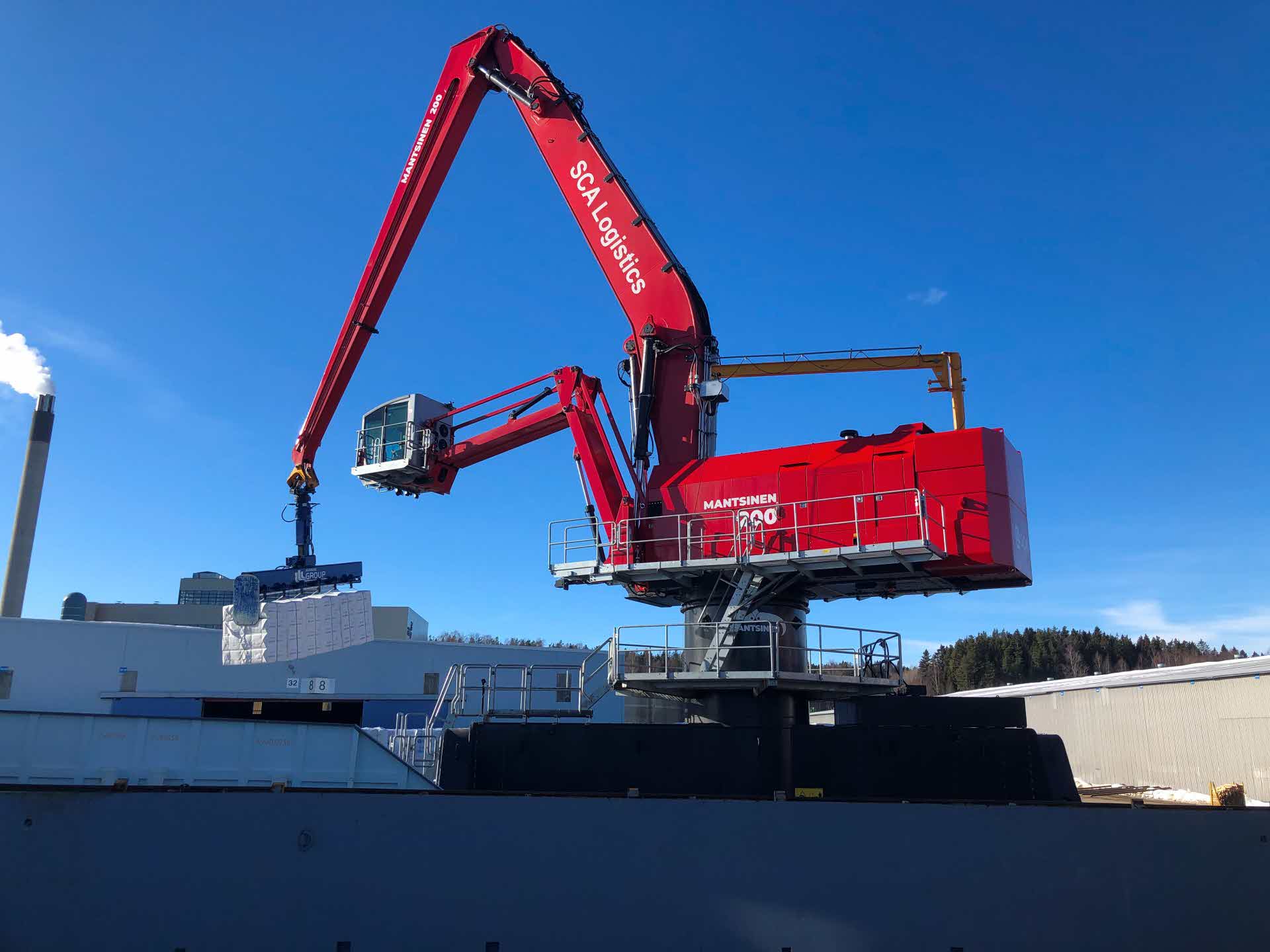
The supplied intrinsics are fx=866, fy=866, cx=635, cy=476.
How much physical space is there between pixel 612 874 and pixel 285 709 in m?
31.8

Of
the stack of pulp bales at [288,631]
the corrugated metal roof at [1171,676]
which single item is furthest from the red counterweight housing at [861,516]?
the corrugated metal roof at [1171,676]

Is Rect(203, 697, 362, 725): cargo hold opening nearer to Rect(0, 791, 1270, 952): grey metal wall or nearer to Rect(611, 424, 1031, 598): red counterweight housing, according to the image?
Rect(611, 424, 1031, 598): red counterweight housing

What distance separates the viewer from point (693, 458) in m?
16.8

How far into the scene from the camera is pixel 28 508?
45.4 meters

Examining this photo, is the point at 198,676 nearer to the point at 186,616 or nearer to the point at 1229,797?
the point at 186,616

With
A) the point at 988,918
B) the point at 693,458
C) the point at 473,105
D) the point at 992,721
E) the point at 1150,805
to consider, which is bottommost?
the point at 988,918

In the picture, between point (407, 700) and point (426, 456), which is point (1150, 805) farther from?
point (407, 700)

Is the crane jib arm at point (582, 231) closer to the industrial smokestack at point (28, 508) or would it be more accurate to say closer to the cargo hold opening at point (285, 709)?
the cargo hold opening at point (285, 709)

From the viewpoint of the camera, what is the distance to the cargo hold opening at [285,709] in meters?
38.2

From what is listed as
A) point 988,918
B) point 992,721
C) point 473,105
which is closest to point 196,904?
point 988,918

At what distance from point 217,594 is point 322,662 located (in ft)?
109

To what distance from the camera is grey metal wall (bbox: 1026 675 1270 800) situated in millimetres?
26578

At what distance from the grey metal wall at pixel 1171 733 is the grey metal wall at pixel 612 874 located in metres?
17.7

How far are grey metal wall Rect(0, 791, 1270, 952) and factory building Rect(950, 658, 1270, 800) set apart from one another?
17.8m
